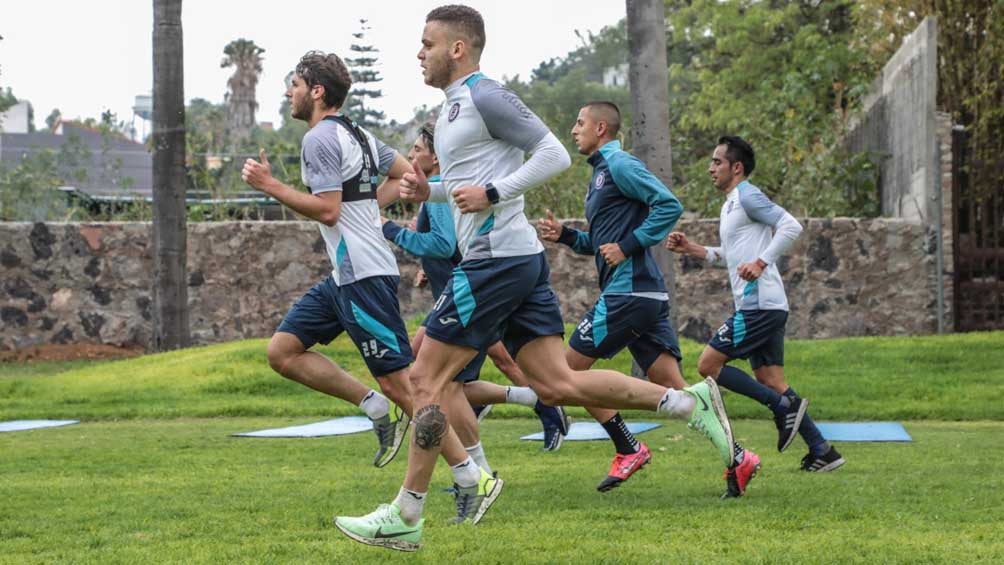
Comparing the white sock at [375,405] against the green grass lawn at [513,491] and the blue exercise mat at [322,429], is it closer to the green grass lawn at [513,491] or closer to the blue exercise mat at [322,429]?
the green grass lawn at [513,491]

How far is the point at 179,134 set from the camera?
1672cm

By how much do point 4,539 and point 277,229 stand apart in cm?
1238

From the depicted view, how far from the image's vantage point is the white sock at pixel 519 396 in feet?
30.3

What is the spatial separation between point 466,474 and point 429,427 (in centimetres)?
67

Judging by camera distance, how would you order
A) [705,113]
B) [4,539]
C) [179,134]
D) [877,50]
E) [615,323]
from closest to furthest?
[4,539]
[615,323]
[179,134]
[877,50]
[705,113]

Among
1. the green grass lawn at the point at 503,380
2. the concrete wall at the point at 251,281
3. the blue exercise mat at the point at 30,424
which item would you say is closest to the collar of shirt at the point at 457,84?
the blue exercise mat at the point at 30,424

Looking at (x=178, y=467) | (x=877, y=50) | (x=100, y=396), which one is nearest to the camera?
(x=178, y=467)

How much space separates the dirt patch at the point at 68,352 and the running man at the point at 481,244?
1245 cm

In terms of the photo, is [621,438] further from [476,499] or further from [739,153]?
[739,153]

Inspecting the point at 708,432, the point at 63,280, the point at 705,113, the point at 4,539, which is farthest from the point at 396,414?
the point at 705,113

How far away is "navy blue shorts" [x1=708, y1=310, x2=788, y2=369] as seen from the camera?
8492 millimetres

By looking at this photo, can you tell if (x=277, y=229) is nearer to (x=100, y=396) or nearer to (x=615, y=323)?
(x=100, y=396)

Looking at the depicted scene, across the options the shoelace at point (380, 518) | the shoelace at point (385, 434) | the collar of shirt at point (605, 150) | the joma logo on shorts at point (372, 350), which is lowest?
the shoelace at point (385, 434)

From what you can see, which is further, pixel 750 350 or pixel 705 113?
pixel 705 113
